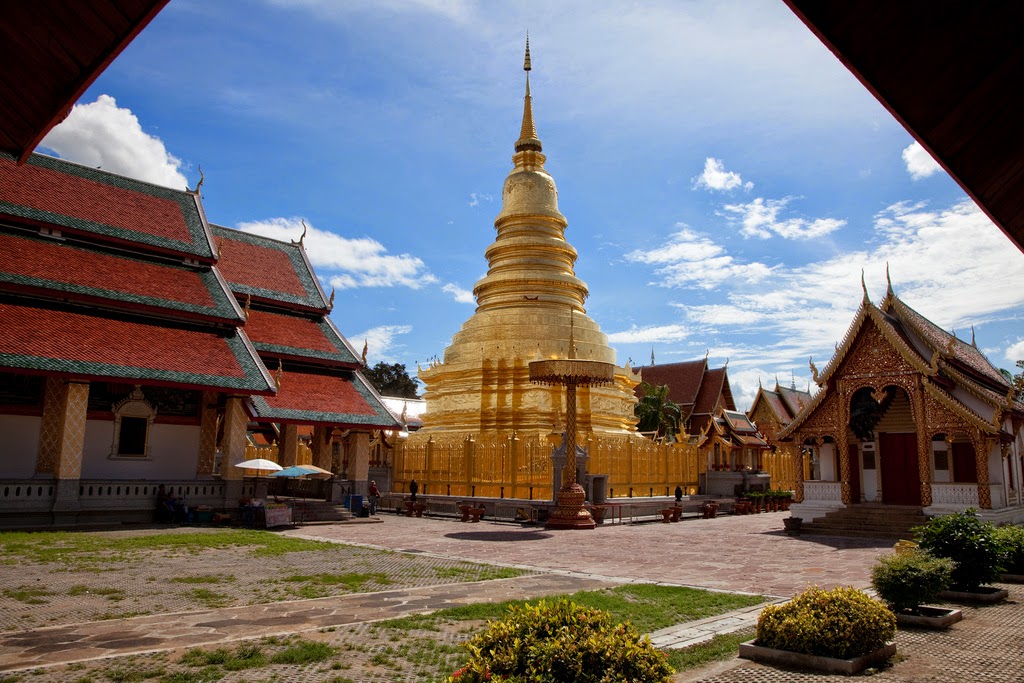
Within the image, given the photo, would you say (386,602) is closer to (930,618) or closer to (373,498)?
(930,618)

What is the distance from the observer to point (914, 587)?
8555mm

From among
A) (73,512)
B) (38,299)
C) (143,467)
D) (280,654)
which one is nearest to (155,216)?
(38,299)

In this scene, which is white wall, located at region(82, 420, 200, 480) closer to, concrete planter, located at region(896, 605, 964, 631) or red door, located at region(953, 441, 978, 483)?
concrete planter, located at region(896, 605, 964, 631)

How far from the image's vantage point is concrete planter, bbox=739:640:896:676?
6.48m

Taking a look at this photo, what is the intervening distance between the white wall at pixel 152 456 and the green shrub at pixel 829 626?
17.9 meters

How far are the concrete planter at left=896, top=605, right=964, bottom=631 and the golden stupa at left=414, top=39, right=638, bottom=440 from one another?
18073 mm

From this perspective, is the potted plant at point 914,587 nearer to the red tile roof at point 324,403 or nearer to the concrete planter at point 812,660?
the concrete planter at point 812,660

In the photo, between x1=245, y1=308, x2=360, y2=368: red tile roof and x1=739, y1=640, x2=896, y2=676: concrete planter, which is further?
x1=245, y1=308, x2=360, y2=368: red tile roof

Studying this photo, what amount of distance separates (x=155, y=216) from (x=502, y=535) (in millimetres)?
14782

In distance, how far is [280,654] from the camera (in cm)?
652

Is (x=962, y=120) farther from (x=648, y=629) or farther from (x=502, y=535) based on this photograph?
(x=502, y=535)

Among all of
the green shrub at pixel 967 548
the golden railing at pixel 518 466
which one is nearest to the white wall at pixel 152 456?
the golden railing at pixel 518 466

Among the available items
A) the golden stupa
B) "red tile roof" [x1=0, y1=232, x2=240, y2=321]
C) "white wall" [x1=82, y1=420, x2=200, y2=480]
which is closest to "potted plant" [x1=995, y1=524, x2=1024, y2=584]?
the golden stupa

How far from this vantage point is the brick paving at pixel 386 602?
6398mm
